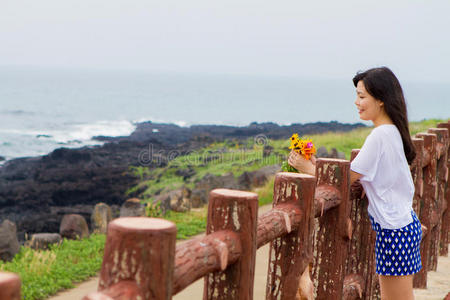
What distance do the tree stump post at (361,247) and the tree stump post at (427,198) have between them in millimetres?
1514

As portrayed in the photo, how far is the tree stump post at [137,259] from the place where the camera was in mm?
1386

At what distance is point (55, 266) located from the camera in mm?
Result: 6910

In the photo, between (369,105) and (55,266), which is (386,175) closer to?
(369,105)

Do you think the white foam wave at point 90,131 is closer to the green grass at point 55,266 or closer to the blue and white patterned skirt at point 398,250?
the green grass at point 55,266

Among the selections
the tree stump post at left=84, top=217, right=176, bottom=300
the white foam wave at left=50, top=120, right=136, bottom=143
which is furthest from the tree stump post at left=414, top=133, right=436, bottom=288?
the white foam wave at left=50, top=120, right=136, bottom=143

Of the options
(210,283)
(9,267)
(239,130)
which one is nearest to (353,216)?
(210,283)

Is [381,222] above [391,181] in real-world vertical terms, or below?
below

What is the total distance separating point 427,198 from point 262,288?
201 cm

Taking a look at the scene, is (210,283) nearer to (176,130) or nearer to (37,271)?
(37,271)

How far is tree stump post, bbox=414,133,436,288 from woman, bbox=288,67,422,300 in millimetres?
1992

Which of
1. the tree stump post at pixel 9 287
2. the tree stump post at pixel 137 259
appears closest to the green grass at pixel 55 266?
the tree stump post at pixel 137 259

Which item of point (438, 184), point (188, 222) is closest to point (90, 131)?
point (188, 222)

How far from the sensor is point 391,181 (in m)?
3.05

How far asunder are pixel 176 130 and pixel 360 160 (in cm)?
3803
